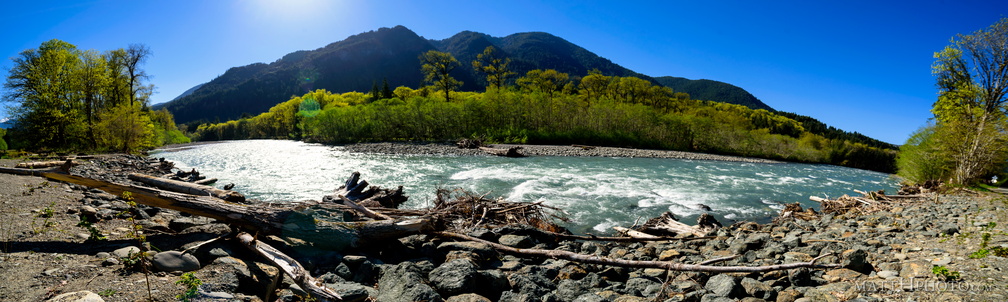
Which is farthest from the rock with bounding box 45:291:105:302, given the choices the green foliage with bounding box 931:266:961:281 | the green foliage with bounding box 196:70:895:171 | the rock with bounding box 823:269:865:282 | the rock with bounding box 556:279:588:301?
the green foliage with bounding box 196:70:895:171

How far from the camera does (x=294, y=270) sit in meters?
3.40

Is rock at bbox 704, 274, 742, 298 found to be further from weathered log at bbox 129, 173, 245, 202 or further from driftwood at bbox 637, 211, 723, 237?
weathered log at bbox 129, 173, 245, 202

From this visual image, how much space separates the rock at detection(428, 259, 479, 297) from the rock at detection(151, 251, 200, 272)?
2263 mm

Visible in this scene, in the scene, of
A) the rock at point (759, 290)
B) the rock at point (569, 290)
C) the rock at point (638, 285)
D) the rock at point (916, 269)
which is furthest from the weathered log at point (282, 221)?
the rock at point (916, 269)

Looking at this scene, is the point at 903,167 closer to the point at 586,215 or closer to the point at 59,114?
the point at 586,215

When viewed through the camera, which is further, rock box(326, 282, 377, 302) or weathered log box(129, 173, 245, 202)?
weathered log box(129, 173, 245, 202)

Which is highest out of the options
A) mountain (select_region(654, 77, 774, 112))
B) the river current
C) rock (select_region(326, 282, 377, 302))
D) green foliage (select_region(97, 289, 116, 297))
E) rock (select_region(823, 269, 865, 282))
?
mountain (select_region(654, 77, 774, 112))

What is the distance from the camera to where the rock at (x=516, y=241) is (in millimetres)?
5383

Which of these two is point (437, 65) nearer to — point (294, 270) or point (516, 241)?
point (516, 241)

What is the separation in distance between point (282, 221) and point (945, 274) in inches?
284

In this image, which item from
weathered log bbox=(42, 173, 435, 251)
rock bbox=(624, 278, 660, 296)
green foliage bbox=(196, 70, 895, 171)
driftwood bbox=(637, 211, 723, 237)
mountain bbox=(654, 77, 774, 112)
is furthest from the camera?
mountain bbox=(654, 77, 774, 112)

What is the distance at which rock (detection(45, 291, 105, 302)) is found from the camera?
246 cm

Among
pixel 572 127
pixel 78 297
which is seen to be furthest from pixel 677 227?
pixel 572 127

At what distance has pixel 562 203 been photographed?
11.1 m
